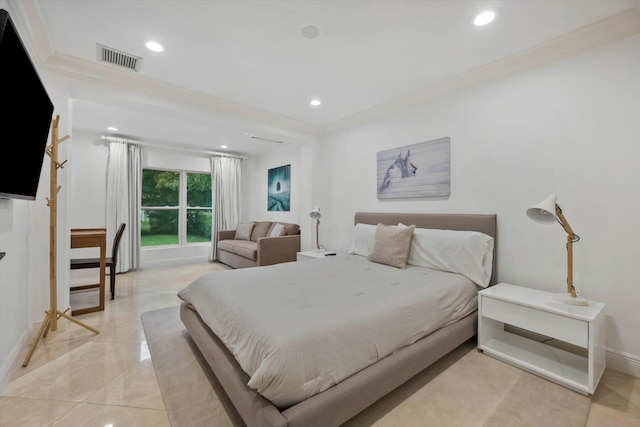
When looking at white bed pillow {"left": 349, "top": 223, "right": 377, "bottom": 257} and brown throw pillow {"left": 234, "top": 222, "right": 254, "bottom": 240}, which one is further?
brown throw pillow {"left": 234, "top": 222, "right": 254, "bottom": 240}

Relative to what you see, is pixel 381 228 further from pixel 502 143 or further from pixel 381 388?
pixel 381 388

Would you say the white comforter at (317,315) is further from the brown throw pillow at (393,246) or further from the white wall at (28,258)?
the white wall at (28,258)

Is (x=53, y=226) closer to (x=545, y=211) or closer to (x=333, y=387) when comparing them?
(x=333, y=387)

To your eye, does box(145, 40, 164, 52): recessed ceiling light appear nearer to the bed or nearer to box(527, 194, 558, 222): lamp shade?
the bed

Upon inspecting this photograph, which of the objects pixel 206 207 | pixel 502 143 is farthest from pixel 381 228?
pixel 206 207

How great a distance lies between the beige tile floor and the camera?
1.51 metres

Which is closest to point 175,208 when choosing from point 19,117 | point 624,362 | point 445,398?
point 19,117

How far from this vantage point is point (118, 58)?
2.48 meters

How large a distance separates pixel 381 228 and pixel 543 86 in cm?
193

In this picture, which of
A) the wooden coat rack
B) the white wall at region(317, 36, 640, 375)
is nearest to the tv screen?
the wooden coat rack

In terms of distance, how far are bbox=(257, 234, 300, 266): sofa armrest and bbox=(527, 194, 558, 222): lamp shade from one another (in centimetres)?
347

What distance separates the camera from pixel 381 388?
1.50 metres

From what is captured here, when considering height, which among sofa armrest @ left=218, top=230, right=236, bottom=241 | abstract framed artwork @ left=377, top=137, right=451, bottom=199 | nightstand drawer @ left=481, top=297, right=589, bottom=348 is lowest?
nightstand drawer @ left=481, top=297, right=589, bottom=348

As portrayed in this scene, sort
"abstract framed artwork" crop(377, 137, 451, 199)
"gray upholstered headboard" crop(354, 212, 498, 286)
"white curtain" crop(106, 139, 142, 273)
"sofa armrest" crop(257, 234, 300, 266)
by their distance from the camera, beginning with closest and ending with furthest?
"gray upholstered headboard" crop(354, 212, 498, 286)
"abstract framed artwork" crop(377, 137, 451, 199)
"sofa armrest" crop(257, 234, 300, 266)
"white curtain" crop(106, 139, 142, 273)
